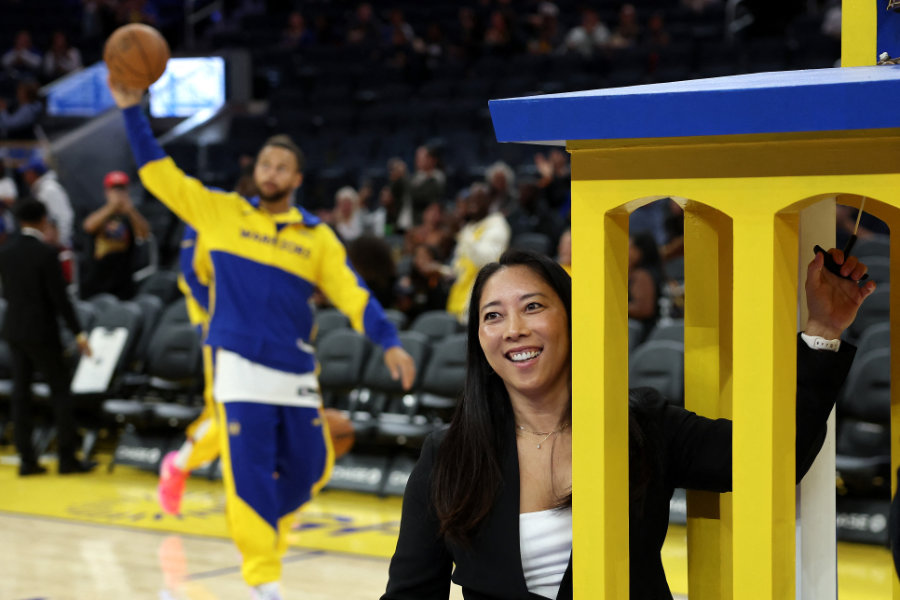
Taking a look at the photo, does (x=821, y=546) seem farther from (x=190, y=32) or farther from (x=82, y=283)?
(x=190, y=32)

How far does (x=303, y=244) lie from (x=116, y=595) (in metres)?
1.83

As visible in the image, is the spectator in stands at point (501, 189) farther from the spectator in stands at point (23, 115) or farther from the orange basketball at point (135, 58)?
the spectator in stands at point (23, 115)

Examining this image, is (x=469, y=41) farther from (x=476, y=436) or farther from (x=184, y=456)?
(x=476, y=436)

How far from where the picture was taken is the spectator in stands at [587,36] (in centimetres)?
1314

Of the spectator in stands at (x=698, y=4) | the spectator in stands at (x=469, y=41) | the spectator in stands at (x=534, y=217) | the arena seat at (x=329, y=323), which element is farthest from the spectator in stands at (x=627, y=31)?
the arena seat at (x=329, y=323)

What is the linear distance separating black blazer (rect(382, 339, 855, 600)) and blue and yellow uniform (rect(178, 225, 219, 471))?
3164 mm

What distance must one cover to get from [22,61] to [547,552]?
1632 cm

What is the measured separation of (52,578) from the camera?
18.8ft

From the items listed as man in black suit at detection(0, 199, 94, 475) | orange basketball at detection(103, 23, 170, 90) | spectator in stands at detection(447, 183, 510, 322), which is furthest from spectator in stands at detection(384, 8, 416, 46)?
orange basketball at detection(103, 23, 170, 90)

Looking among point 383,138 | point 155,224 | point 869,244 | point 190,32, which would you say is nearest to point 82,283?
point 155,224

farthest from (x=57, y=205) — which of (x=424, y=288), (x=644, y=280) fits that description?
(x=644, y=280)

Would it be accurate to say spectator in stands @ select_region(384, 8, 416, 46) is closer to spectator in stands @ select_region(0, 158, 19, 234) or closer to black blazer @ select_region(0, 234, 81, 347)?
spectator in stands @ select_region(0, 158, 19, 234)

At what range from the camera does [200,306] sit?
6.08 m

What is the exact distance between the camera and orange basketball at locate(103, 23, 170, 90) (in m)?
4.44
